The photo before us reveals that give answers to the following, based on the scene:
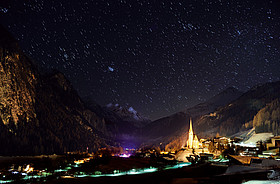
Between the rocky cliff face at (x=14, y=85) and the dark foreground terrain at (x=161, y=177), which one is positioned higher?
the rocky cliff face at (x=14, y=85)

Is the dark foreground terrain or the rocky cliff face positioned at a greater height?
the rocky cliff face

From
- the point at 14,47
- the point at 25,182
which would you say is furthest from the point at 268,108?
the point at 14,47

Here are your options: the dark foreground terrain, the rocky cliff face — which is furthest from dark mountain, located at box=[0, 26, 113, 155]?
the dark foreground terrain

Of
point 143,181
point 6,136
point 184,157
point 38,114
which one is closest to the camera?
point 143,181

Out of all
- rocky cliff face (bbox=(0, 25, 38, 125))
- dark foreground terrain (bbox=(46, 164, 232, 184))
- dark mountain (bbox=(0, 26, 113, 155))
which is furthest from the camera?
rocky cliff face (bbox=(0, 25, 38, 125))

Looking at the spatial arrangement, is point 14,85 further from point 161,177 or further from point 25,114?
point 161,177

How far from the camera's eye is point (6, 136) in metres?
124

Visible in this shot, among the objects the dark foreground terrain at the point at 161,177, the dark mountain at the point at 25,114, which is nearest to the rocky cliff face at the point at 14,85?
the dark mountain at the point at 25,114

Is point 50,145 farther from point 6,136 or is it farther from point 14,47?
point 14,47

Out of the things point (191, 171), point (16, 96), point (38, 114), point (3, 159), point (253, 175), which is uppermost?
point (16, 96)

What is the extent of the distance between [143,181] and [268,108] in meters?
153

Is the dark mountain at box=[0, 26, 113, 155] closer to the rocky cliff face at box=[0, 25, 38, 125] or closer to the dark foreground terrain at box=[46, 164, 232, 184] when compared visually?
the rocky cliff face at box=[0, 25, 38, 125]

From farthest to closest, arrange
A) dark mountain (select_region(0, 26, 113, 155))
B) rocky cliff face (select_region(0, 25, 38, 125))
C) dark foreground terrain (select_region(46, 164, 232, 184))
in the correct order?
rocky cliff face (select_region(0, 25, 38, 125))
dark mountain (select_region(0, 26, 113, 155))
dark foreground terrain (select_region(46, 164, 232, 184))

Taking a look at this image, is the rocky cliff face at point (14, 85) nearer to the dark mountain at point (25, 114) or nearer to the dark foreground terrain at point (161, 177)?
the dark mountain at point (25, 114)
